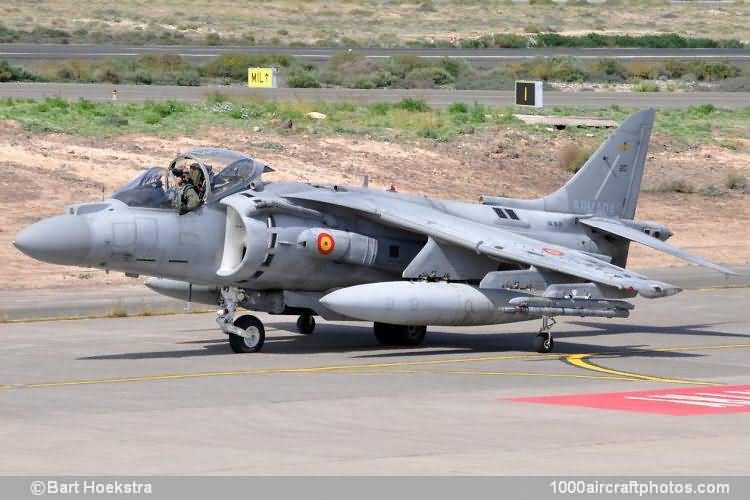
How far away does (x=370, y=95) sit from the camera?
6259 centimetres

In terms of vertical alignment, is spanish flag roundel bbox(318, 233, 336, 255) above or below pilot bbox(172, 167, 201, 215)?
below

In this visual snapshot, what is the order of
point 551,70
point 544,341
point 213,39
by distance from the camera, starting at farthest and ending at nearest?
point 213,39 < point 551,70 < point 544,341

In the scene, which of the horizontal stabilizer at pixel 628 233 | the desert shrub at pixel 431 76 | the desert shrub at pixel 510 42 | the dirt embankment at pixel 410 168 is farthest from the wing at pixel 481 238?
the desert shrub at pixel 510 42

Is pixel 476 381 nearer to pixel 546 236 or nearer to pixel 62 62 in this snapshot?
pixel 546 236

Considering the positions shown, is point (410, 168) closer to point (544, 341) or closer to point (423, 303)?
point (544, 341)

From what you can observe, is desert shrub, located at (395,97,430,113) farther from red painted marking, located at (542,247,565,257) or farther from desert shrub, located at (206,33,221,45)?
desert shrub, located at (206,33,221,45)

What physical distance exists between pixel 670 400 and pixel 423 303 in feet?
15.7

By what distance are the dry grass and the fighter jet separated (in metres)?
81.1

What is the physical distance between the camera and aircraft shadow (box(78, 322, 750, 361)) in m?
22.9

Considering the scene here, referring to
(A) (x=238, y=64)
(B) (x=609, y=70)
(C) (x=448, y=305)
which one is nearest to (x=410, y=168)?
(C) (x=448, y=305)

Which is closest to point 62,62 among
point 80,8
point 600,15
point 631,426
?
point 80,8

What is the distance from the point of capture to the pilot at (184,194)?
21766mm

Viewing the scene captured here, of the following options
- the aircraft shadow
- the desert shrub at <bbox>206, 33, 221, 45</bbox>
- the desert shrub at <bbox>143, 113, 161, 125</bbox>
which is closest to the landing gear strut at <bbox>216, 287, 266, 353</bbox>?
the aircraft shadow
